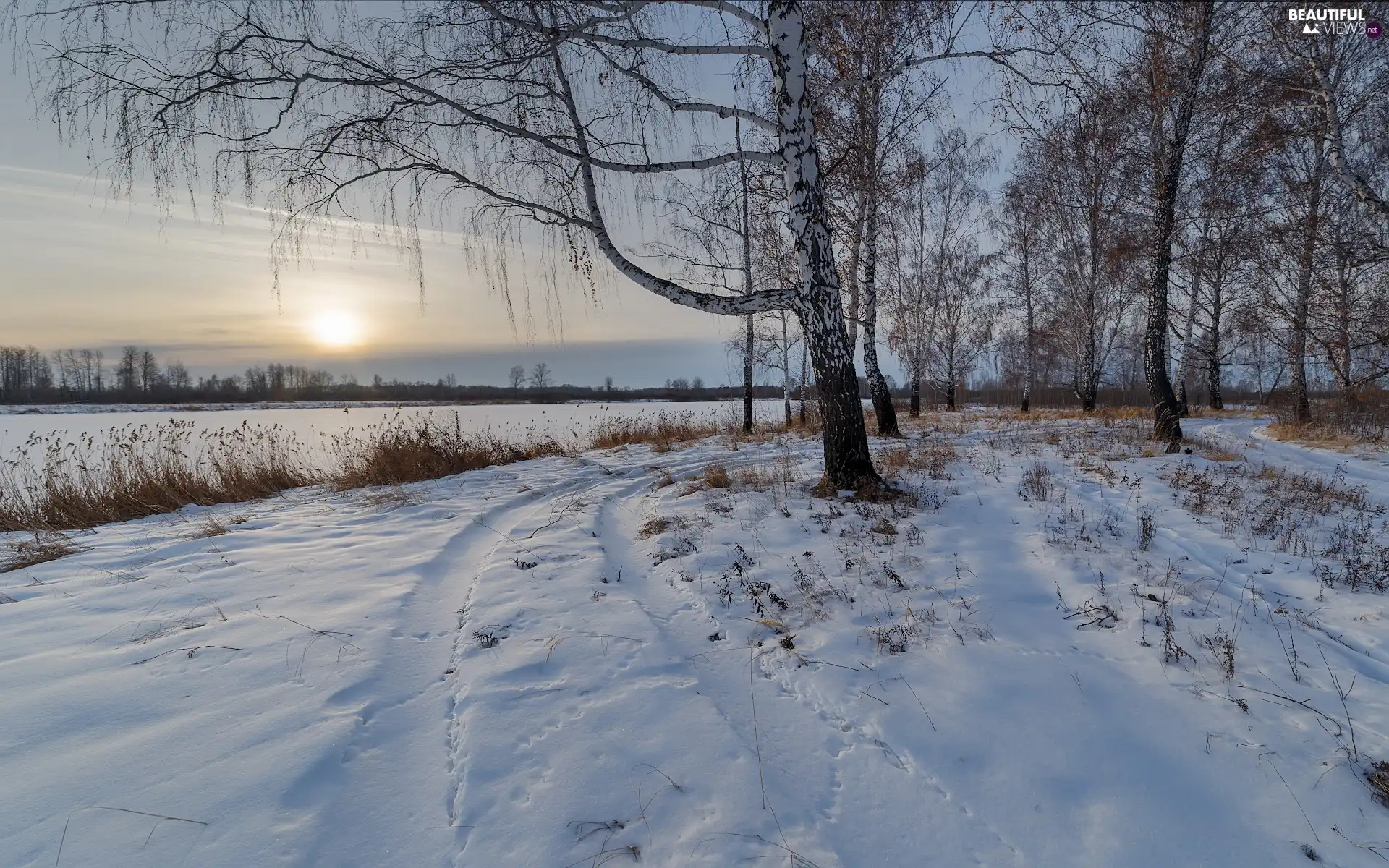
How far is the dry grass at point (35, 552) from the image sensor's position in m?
4.15

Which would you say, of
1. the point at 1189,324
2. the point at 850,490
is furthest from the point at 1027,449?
the point at 1189,324

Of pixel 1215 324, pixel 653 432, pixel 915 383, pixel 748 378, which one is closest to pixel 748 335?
pixel 748 378

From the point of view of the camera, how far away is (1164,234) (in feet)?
27.9

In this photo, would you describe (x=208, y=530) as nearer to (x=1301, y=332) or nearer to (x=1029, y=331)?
(x=1301, y=332)

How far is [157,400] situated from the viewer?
56.4 metres

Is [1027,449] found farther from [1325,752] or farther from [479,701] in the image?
[479,701]

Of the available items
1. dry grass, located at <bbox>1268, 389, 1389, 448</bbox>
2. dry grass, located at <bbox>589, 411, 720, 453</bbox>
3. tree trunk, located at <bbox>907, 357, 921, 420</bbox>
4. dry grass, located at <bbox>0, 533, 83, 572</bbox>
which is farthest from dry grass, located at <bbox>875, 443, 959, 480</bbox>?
tree trunk, located at <bbox>907, 357, 921, 420</bbox>

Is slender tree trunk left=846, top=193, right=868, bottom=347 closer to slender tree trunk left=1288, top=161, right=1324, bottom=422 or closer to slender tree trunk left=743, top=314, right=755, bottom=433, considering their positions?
slender tree trunk left=743, top=314, right=755, bottom=433

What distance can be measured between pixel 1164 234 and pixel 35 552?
1418 centimetres

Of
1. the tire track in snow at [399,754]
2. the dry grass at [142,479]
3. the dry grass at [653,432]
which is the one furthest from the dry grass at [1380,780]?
the dry grass at [142,479]

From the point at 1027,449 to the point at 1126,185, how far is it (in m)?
8.30

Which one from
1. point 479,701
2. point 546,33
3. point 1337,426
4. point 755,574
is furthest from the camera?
point 1337,426

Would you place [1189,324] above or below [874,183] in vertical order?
below

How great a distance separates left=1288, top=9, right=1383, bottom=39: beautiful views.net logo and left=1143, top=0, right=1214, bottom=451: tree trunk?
1.02 m
